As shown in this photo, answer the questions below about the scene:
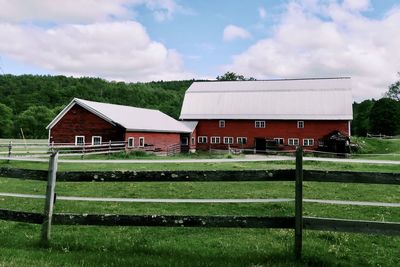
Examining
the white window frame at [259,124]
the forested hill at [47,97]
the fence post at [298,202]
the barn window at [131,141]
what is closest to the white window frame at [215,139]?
the white window frame at [259,124]

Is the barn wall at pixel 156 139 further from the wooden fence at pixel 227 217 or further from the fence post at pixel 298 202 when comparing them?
the fence post at pixel 298 202

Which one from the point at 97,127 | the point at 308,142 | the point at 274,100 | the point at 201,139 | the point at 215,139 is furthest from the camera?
the point at 201,139

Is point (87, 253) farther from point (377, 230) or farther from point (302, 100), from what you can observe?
point (302, 100)

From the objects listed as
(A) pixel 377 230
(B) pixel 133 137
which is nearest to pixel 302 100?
(B) pixel 133 137

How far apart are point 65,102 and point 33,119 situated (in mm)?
12704

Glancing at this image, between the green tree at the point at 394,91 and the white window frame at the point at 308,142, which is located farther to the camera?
the green tree at the point at 394,91

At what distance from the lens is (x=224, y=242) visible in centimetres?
712

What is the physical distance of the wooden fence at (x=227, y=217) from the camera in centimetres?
580

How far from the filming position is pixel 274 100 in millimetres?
59844

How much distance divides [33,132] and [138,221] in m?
111

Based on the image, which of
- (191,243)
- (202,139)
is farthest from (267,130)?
(191,243)

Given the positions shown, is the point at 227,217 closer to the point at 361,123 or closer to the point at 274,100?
the point at 274,100

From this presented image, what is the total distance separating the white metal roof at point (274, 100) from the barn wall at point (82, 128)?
68.1 ft

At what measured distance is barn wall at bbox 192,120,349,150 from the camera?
5494 centimetres
